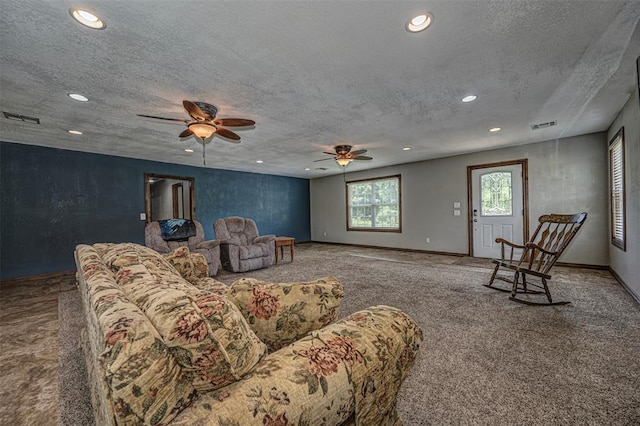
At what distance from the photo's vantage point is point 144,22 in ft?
5.91

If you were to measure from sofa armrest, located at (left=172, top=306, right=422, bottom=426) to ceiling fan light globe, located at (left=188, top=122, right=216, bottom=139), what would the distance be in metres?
2.85

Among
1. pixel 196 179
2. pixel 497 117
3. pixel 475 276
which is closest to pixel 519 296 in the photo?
pixel 475 276

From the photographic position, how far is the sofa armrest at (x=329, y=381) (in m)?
0.70

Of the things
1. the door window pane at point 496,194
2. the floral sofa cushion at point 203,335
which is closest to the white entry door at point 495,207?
the door window pane at point 496,194

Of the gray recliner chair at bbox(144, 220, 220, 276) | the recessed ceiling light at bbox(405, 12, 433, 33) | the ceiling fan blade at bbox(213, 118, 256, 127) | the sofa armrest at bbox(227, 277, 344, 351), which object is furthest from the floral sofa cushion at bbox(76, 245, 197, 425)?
the gray recliner chair at bbox(144, 220, 220, 276)

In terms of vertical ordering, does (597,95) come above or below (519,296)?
above

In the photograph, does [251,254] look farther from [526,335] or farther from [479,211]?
[479,211]

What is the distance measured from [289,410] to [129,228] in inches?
258

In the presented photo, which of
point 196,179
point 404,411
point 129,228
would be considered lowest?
point 404,411

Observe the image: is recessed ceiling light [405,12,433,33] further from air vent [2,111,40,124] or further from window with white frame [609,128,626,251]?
air vent [2,111,40,124]

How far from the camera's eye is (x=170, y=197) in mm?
8859

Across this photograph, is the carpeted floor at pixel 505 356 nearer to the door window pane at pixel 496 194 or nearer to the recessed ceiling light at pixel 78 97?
the door window pane at pixel 496 194

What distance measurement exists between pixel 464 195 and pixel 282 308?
6.03 metres

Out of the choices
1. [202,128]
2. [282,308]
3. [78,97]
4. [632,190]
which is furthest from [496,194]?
[78,97]
